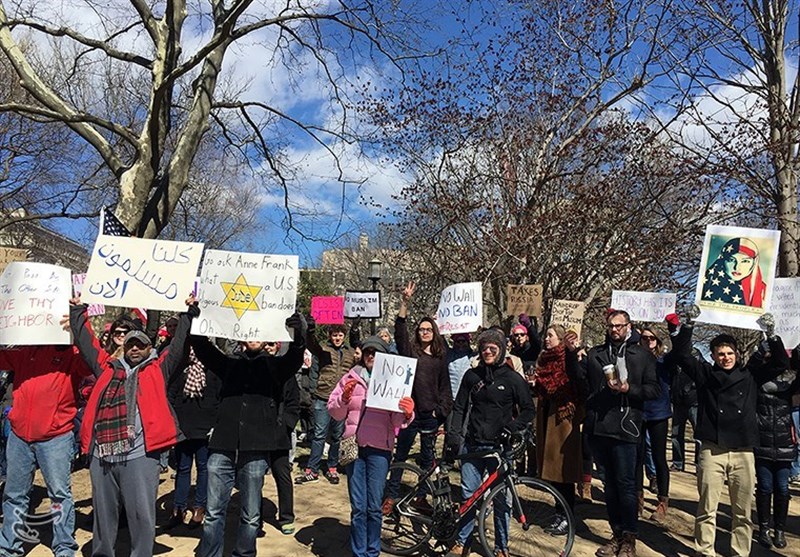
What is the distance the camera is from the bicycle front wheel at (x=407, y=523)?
5.35 m

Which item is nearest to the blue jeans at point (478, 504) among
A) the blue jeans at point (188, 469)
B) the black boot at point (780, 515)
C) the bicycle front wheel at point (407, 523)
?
the bicycle front wheel at point (407, 523)

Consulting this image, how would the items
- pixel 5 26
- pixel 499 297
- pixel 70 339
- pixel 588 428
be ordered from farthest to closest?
pixel 499 297 → pixel 5 26 → pixel 588 428 → pixel 70 339

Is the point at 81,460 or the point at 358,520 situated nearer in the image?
the point at 358,520

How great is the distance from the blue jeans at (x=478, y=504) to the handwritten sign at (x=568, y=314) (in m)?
3.11

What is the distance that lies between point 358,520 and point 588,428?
2284mm

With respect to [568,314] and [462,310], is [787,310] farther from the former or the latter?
[462,310]

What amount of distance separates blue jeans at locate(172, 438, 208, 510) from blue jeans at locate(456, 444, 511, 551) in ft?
7.92

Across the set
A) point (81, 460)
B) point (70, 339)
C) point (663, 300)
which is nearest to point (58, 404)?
point (70, 339)

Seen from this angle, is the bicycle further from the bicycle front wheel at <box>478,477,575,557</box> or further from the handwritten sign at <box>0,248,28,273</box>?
the handwritten sign at <box>0,248,28,273</box>

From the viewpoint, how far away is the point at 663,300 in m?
8.04

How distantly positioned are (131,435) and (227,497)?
32.7 inches

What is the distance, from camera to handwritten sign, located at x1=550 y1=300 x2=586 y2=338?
26.3 feet

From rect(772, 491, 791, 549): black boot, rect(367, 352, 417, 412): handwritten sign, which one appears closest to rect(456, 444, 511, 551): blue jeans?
rect(367, 352, 417, 412): handwritten sign

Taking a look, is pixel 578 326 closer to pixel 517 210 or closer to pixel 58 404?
pixel 517 210
